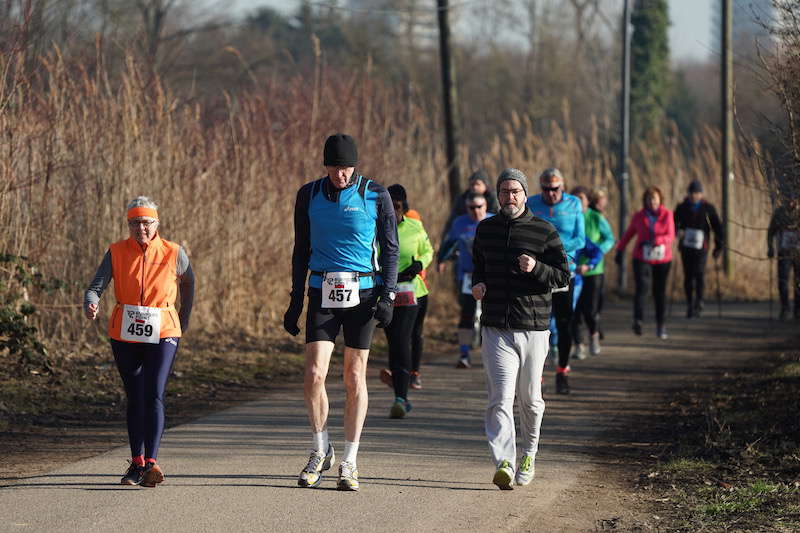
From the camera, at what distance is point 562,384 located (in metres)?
11.4

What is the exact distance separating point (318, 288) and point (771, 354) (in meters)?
8.53

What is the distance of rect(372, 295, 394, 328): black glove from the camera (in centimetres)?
733

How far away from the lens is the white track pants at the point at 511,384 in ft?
24.1

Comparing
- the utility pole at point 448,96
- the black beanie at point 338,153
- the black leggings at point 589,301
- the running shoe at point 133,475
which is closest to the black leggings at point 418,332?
the black leggings at point 589,301

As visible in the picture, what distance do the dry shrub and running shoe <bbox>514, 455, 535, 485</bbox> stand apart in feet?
12.7

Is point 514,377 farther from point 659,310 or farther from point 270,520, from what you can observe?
point 659,310

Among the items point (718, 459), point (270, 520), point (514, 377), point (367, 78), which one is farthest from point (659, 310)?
point (270, 520)

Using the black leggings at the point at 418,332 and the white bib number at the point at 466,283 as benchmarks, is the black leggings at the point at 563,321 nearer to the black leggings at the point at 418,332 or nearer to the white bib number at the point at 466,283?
the black leggings at the point at 418,332

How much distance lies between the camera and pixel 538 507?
22.9ft

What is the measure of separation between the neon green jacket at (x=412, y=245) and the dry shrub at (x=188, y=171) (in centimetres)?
273

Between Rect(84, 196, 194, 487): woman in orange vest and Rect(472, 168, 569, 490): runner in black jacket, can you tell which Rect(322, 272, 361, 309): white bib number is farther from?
Rect(84, 196, 194, 487): woman in orange vest

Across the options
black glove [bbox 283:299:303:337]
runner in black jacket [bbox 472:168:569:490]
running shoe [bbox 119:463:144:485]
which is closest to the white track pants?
runner in black jacket [bbox 472:168:569:490]

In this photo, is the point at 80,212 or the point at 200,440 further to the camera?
the point at 80,212

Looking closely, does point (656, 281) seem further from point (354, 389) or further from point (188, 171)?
point (354, 389)
